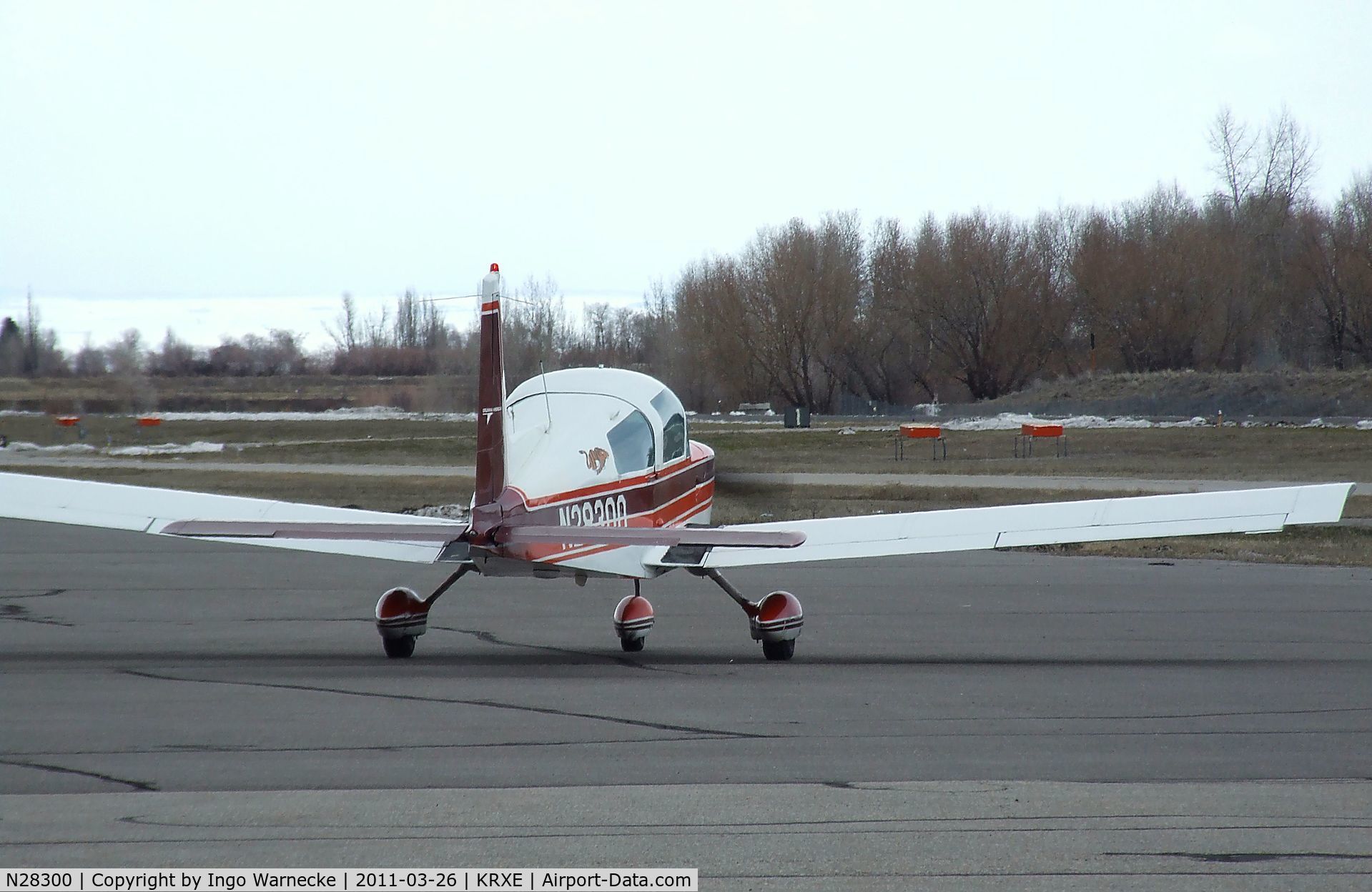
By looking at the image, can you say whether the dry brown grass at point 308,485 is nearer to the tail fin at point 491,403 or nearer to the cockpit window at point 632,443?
the cockpit window at point 632,443

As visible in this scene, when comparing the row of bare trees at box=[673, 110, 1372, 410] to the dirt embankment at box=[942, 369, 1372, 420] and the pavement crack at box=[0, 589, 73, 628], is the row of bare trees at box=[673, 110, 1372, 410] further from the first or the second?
the pavement crack at box=[0, 589, 73, 628]

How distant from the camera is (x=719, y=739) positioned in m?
7.49

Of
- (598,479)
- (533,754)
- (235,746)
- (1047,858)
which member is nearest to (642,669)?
(598,479)

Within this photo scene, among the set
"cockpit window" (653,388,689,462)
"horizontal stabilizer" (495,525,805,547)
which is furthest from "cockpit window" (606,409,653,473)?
"horizontal stabilizer" (495,525,805,547)

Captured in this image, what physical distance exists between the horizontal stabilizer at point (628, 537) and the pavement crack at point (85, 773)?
3.06 meters

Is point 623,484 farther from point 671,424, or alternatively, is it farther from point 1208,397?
point 1208,397

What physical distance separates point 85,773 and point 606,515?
4711mm

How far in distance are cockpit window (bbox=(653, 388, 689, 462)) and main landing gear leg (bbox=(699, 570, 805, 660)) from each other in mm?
1989

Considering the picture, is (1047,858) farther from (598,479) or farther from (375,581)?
(375,581)

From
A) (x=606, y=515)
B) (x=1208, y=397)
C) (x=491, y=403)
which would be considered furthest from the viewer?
(x=1208, y=397)

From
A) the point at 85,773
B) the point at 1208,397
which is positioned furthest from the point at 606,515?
the point at 1208,397

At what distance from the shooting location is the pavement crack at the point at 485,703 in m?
7.67
